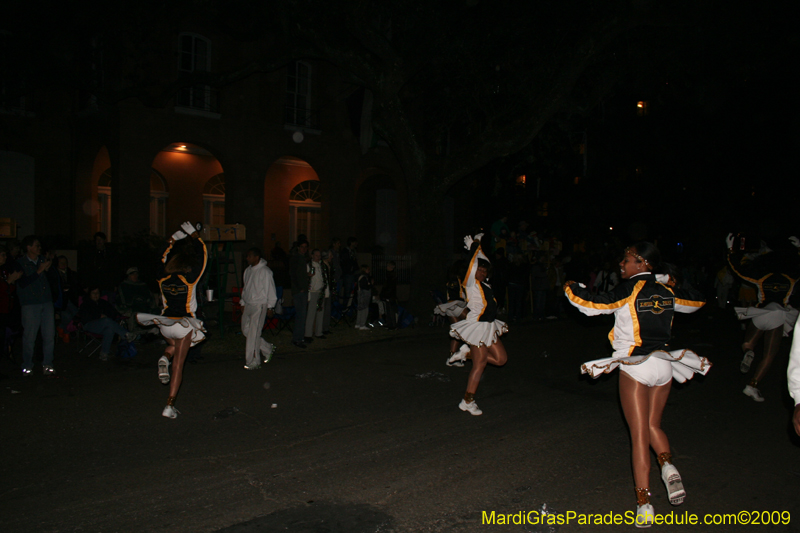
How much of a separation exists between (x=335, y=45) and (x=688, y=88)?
8995mm

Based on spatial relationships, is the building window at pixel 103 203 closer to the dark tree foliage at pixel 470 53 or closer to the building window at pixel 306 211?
the dark tree foliage at pixel 470 53

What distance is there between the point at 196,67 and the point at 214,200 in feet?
16.4

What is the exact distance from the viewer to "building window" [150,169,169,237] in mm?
20094

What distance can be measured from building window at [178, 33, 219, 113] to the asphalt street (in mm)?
11678

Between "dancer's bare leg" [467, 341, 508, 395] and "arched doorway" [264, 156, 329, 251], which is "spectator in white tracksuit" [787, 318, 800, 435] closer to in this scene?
"dancer's bare leg" [467, 341, 508, 395]

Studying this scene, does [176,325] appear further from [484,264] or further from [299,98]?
Answer: [299,98]

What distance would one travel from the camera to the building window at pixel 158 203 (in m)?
20.1

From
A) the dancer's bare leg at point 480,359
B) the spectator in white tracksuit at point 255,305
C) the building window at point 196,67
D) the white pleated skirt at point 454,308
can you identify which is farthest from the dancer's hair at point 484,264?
the building window at point 196,67

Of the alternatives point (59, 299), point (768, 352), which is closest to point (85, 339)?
point (59, 299)

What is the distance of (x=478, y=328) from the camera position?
661 centimetres

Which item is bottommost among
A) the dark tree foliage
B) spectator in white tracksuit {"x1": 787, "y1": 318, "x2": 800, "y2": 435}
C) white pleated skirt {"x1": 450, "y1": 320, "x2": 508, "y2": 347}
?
white pleated skirt {"x1": 450, "y1": 320, "x2": 508, "y2": 347}

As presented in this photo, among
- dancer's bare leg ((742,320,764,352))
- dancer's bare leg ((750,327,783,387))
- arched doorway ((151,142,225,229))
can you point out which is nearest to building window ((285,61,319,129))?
arched doorway ((151,142,225,229))

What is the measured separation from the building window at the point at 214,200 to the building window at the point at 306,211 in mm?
2632

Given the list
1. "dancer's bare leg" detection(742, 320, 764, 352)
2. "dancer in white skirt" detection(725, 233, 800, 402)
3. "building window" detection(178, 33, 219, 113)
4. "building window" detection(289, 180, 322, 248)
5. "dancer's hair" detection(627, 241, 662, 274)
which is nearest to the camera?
"dancer's hair" detection(627, 241, 662, 274)
